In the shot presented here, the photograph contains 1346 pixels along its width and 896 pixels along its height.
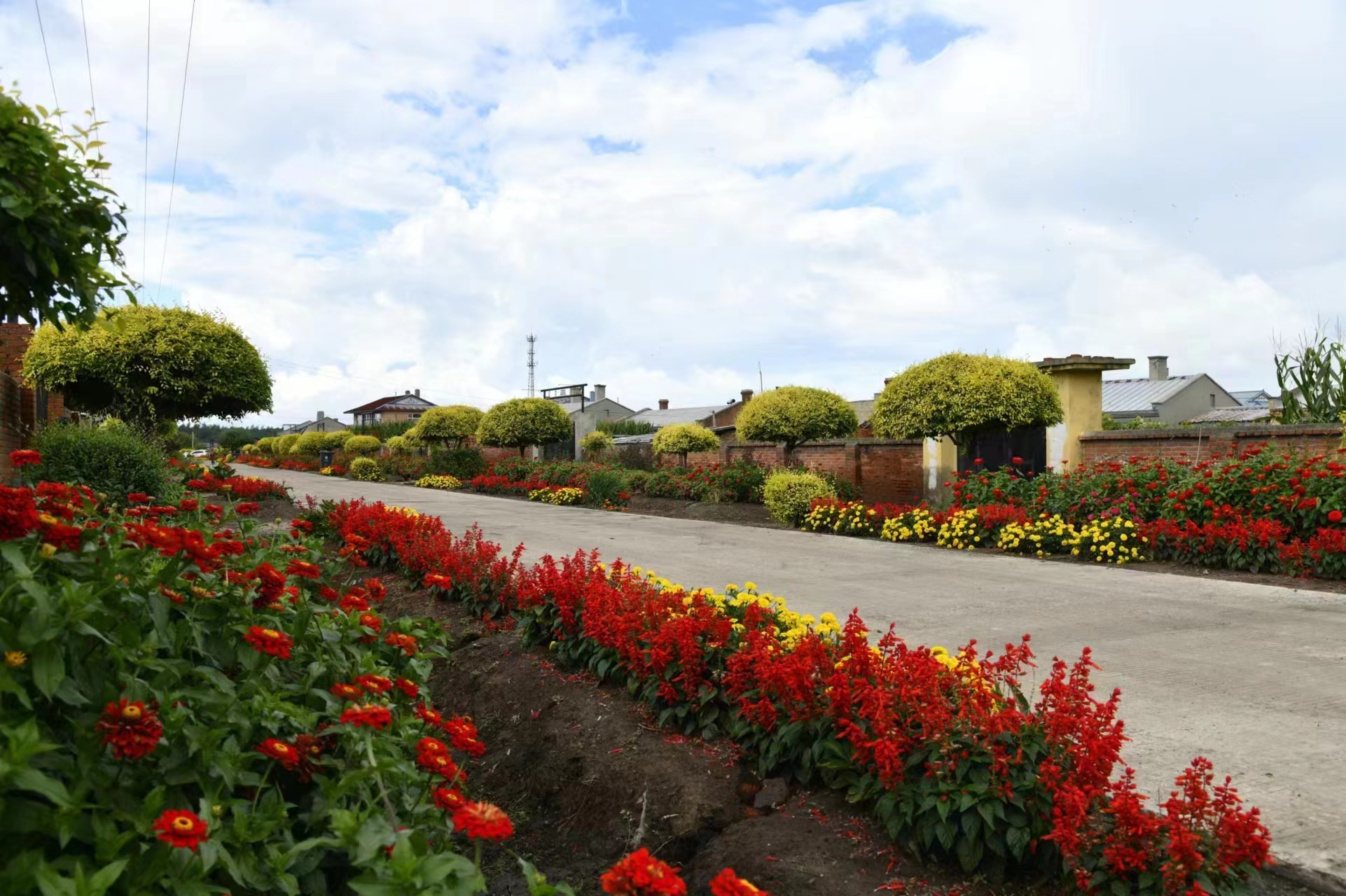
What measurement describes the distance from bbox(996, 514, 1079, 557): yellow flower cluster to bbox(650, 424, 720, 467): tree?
41.9 feet

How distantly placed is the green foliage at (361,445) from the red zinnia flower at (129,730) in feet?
133

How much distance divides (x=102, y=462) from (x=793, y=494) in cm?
943

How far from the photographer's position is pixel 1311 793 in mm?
3467

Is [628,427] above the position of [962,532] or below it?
above

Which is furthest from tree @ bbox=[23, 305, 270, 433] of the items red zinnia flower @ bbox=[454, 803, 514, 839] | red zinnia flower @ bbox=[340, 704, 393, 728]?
red zinnia flower @ bbox=[454, 803, 514, 839]

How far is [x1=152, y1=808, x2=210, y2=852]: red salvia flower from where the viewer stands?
174cm

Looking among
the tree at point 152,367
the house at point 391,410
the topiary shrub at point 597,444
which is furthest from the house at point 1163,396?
the house at point 391,410

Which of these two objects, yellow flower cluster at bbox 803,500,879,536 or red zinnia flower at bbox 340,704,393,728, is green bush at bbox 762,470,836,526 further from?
red zinnia flower at bbox 340,704,393,728

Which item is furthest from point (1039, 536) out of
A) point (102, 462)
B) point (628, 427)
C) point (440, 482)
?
point (628, 427)

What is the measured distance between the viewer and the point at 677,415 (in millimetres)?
61812

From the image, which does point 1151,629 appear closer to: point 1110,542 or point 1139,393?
point 1110,542

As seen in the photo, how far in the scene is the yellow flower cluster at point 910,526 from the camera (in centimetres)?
1218

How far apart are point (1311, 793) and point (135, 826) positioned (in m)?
3.93

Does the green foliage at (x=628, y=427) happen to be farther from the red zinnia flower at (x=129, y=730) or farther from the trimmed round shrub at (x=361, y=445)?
the red zinnia flower at (x=129, y=730)
